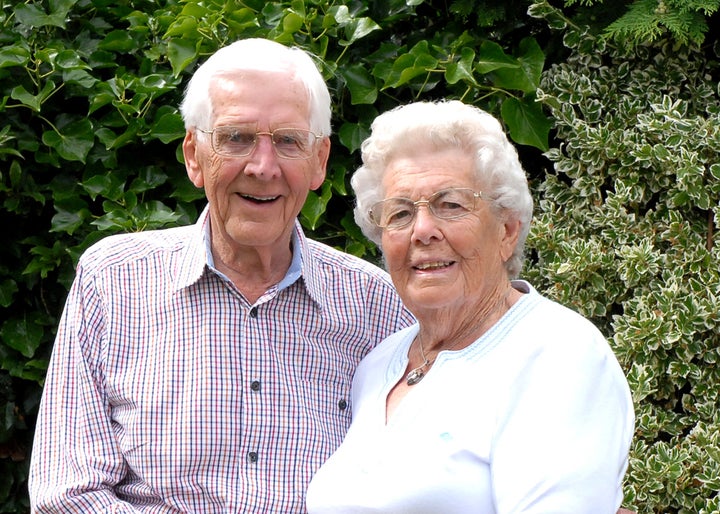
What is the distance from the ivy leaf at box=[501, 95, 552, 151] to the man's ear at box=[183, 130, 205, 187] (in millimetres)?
1316

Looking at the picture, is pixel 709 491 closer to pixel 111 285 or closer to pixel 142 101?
pixel 111 285

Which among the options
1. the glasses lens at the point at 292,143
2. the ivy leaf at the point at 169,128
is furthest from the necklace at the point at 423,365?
the ivy leaf at the point at 169,128

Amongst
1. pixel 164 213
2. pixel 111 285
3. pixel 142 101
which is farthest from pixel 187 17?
pixel 111 285

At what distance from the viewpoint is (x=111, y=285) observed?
120 inches

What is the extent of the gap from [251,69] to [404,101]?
123 centimetres

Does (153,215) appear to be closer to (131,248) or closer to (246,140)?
(131,248)

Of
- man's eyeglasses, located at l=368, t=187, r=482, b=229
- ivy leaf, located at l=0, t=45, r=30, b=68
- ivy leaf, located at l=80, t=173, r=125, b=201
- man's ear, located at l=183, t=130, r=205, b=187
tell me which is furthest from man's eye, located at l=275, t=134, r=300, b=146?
ivy leaf, located at l=0, t=45, r=30, b=68

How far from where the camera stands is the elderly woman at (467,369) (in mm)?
2449

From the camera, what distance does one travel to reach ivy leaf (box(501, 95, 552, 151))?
156 inches

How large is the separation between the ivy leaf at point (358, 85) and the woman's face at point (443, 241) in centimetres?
116

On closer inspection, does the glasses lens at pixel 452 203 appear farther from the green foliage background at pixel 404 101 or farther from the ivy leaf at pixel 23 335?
the ivy leaf at pixel 23 335

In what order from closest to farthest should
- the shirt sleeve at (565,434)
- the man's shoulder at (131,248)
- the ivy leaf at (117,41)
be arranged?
the shirt sleeve at (565,434) → the man's shoulder at (131,248) → the ivy leaf at (117,41)

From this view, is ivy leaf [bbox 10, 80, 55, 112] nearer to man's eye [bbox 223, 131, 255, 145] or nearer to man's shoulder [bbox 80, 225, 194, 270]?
man's shoulder [bbox 80, 225, 194, 270]

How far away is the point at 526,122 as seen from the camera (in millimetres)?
4004
